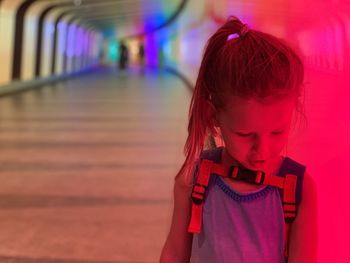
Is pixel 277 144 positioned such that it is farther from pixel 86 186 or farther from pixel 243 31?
pixel 86 186

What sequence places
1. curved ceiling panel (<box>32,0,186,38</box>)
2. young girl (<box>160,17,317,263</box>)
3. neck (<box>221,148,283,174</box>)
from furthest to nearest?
→ 1. curved ceiling panel (<box>32,0,186,38</box>)
2. neck (<box>221,148,283,174</box>)
3. young girl (<box>160,17,317,263</box>)

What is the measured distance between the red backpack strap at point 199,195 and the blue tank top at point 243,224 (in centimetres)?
2

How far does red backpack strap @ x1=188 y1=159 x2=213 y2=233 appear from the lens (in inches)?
64.8

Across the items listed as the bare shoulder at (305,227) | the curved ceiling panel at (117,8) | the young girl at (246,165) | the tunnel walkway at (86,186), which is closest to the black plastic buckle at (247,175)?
the young girl at (246,165)

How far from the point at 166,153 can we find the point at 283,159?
5.10m

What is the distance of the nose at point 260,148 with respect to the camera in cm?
150

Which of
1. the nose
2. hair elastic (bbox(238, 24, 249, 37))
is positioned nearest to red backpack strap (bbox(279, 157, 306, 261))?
the nose

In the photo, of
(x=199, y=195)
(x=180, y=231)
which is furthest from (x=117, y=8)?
(x=199, y=195)

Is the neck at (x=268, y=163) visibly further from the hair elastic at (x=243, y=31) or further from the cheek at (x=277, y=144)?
the hair elastic at (x=243, y=31)

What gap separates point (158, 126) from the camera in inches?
357

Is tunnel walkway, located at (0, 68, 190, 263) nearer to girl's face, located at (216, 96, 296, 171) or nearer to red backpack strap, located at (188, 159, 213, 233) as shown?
red backpack strap, located at (188, 159, 213, 233)

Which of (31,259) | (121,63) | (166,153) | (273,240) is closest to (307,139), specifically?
(273,240)

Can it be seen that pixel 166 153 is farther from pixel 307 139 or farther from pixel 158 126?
pixel 307 139

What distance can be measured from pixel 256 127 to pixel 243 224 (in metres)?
0.30
